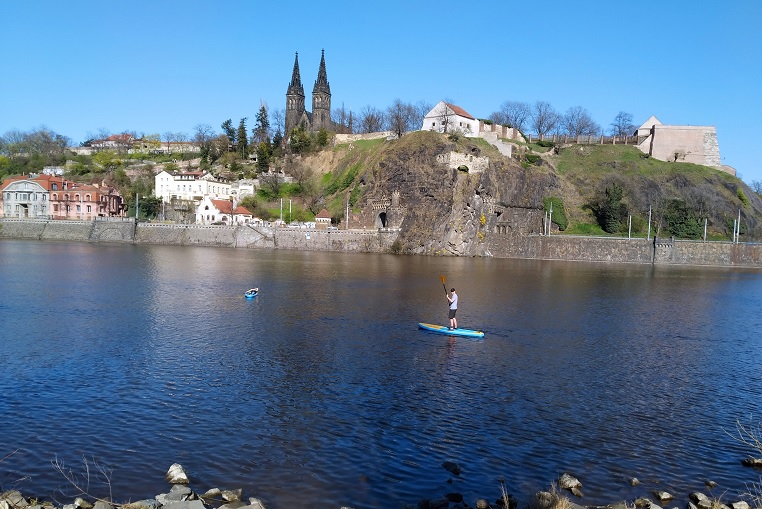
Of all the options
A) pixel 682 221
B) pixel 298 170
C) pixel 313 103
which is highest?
pixel 313 103

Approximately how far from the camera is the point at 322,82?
384ft

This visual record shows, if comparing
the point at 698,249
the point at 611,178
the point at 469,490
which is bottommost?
the point at 469,490

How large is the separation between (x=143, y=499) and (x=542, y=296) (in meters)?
33.0

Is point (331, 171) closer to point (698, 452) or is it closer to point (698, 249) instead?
point (698, 249)

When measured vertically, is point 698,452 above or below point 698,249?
below

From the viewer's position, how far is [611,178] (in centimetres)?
9481

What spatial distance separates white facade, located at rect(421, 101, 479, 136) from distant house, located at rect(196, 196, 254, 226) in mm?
34956

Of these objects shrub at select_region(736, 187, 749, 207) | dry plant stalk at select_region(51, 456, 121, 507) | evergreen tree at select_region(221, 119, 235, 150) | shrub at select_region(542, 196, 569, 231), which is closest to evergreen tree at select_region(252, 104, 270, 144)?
evergreen tree at select_region(221, 119, 235, 150)

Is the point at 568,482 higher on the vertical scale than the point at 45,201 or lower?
lower

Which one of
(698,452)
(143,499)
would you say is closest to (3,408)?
(143,499)

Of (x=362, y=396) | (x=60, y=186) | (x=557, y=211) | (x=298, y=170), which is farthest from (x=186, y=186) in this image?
(x=362, y=396)

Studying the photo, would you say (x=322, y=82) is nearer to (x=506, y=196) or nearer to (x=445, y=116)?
(x=445, y=116)

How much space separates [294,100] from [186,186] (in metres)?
33.4

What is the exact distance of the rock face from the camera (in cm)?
8075
